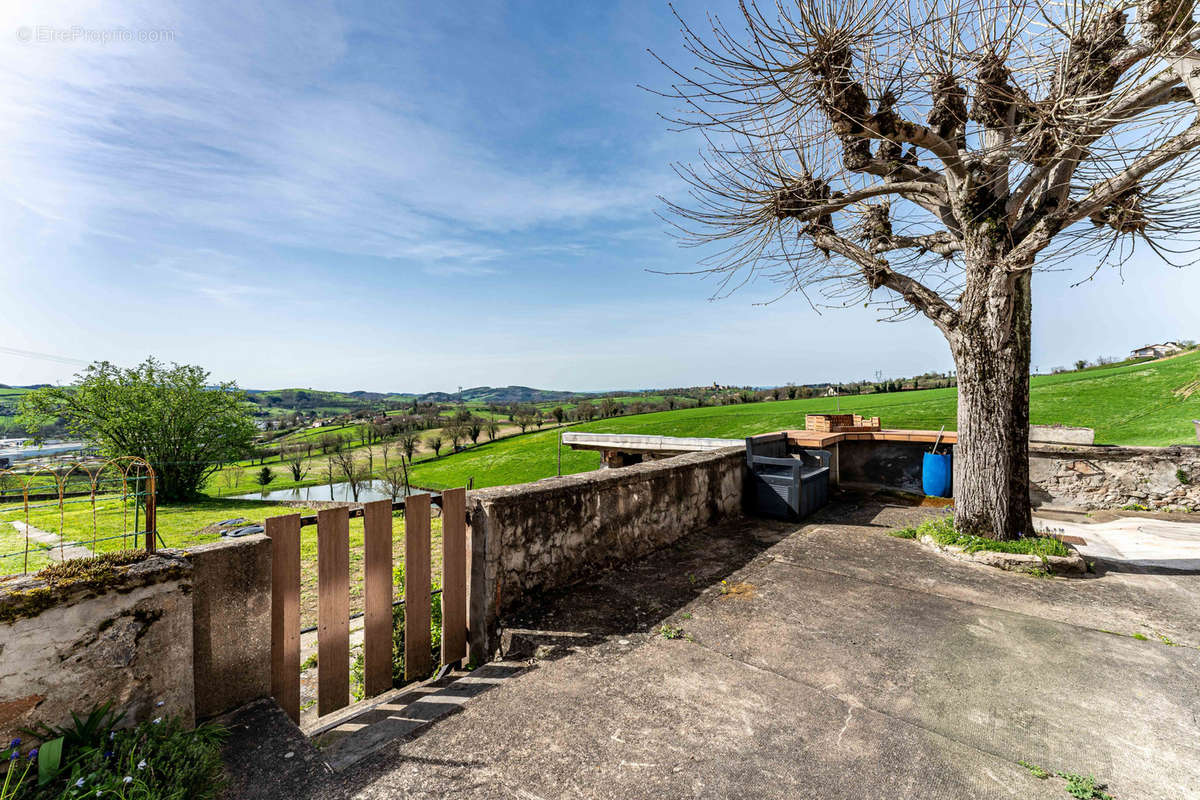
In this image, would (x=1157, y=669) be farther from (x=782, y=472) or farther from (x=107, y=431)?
(x=107, y=431)

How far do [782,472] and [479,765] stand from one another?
5.23 meters

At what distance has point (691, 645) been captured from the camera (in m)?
3.00

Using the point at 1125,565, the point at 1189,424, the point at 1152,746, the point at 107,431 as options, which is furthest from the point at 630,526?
the point at 107,431

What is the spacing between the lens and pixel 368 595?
2721 millimetres

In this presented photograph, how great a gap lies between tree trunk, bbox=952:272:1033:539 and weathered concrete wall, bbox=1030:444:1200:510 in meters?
3.18

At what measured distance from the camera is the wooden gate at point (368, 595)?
2410 millimetres

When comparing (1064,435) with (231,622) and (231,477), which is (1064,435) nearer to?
(231,622)

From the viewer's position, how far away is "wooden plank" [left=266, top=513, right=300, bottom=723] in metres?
2.38

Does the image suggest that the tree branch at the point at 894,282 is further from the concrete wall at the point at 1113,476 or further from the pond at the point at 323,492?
the pond at the point at 323,492

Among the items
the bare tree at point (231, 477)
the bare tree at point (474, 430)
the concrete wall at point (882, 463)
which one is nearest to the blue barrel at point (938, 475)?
the concrete wall at point (882, 463)

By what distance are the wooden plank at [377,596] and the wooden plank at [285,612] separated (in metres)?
0.34

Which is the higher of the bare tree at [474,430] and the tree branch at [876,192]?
the tree branch at [876,192]

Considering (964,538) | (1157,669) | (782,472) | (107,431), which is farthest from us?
(107,431)

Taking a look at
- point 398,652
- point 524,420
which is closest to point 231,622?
point 398,652
